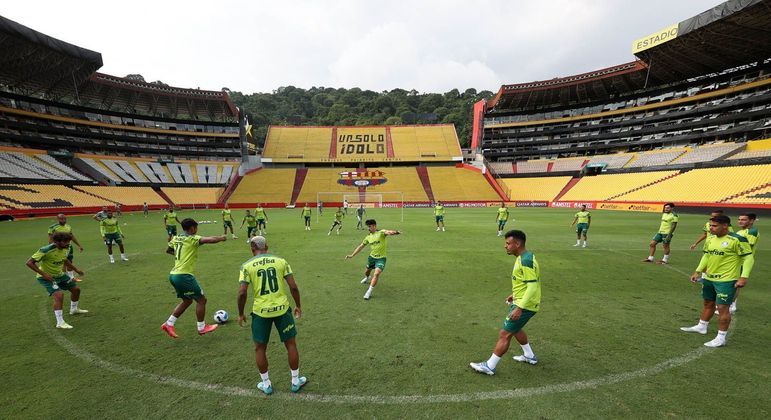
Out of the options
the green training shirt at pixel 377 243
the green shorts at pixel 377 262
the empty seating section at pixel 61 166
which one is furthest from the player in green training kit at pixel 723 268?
the empty seating section at pixel 61 166

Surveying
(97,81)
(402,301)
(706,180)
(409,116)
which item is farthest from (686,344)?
(409,116)

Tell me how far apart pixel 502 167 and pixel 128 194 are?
6518cm

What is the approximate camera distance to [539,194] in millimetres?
55406

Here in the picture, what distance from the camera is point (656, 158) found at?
49.7m

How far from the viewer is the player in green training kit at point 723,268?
556cm

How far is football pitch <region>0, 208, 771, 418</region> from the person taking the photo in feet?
13.5

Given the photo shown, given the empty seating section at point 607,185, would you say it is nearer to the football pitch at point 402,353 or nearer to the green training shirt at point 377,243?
the football pitch at point 402,353

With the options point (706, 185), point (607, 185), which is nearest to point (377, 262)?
point (706, 185)

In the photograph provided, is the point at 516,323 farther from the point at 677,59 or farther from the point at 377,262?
the point at 677,59

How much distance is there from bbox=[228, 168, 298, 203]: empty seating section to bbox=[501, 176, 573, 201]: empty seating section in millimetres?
35827

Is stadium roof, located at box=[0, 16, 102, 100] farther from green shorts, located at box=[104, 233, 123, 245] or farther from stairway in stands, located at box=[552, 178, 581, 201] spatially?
stairway in stands, located at box=[552, 178, 581, 201]

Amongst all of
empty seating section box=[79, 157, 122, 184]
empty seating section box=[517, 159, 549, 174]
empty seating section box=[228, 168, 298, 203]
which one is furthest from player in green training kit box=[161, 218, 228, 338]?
empty seating section box=[517, 159, 549, 174]

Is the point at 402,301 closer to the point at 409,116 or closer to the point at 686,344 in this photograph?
the point at 686,344

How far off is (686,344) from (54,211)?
49377 millimetres
